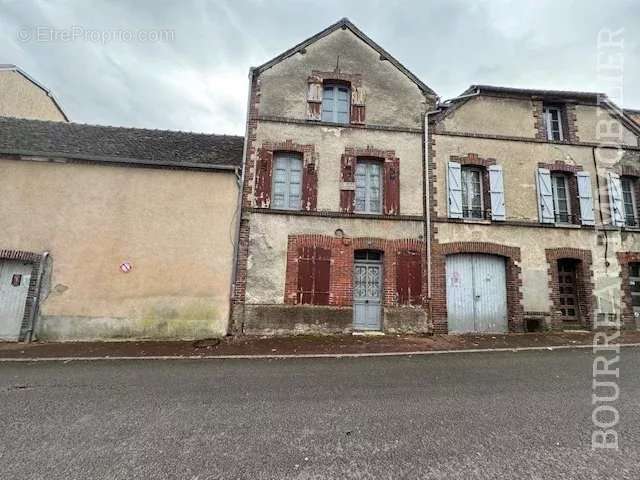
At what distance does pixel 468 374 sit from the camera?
4.97 m

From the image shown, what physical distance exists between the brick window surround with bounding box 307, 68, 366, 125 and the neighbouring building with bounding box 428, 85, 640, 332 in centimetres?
238

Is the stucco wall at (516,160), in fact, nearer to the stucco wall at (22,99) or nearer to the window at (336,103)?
the window at (336,103)

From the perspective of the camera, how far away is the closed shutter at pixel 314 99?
923cm

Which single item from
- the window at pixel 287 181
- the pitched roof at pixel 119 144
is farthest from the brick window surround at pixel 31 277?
the window at pixel 287 181

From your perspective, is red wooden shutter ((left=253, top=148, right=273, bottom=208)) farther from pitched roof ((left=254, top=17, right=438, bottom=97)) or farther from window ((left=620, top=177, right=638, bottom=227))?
window ((left=620, top=177, right=638, bottom=227))

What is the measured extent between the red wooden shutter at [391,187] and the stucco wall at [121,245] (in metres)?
4.52

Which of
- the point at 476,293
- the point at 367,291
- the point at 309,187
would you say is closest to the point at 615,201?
the point at 476,293

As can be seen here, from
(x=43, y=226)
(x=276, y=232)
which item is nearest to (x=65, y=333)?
(x=43, y=226)

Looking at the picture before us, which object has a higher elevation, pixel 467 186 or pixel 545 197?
pixel 467 186

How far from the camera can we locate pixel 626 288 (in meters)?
Result: 9.19

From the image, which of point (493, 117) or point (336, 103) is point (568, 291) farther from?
point (336, 103)

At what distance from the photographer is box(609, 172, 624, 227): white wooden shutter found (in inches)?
373

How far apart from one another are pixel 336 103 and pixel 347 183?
8.76ft

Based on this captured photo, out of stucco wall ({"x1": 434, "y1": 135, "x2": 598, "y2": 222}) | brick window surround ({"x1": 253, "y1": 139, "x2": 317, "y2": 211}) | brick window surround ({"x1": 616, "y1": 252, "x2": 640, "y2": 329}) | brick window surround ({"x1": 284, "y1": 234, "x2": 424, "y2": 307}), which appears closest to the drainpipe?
brick window surround ({"x1": 253, "y1": 139, "x2": 317, "y2": 211})
